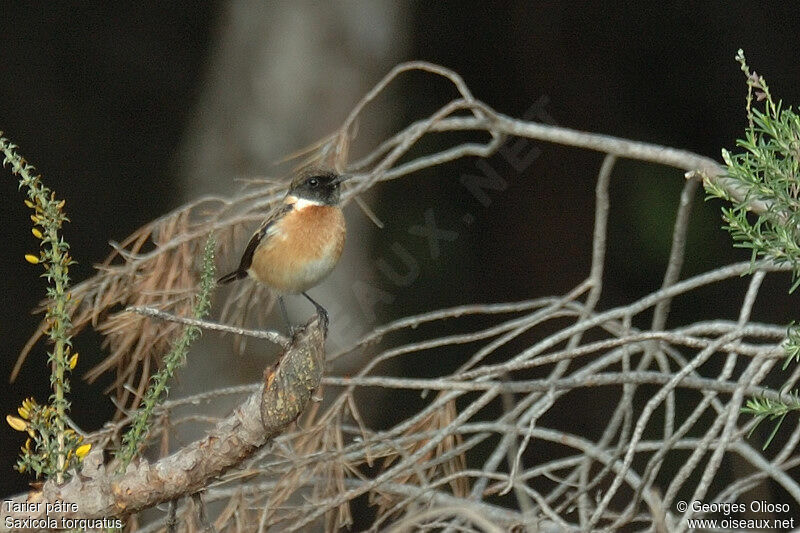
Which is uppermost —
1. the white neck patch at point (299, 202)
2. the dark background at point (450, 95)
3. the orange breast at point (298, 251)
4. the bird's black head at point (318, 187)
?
the dark background at point (450, 95)

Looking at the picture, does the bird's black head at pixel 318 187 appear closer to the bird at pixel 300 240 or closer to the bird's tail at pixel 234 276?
the bird at pixel 300 240

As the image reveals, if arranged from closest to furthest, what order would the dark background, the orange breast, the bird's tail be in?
the orange breast, the bird's tail, the dark background

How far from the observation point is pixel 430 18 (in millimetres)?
5398

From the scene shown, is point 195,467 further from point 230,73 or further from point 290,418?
point 230,73

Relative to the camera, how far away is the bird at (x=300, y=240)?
2.89m

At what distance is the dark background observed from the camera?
4809mm

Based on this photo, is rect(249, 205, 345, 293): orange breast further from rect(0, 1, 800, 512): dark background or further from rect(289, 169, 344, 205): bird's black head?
rect(0, 1, 800, 512): dark background

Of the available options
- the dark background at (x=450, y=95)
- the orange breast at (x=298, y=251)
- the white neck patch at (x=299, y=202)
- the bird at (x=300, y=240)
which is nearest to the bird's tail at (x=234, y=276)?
the bird at (x=300, y=240)

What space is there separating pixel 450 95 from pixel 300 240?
103 inches

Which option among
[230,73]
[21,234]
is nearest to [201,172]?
[230,73]

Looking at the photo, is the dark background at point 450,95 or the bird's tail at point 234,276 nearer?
the bird's tail at point 234,276

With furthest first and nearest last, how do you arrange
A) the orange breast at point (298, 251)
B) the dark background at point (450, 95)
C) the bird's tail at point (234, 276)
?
1. the dark background at point (450, 95)
2. the bird's tail at point (234, 276)
3. the orange breast at point (298, 251)

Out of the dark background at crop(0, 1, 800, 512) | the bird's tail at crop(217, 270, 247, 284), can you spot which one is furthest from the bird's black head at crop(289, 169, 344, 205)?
the dark background at crop(0, 1, 800, 512)

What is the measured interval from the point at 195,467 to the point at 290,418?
19cm
